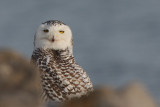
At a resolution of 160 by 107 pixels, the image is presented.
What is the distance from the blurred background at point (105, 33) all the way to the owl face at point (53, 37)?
125 ft

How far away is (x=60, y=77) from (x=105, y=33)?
72.8 meters

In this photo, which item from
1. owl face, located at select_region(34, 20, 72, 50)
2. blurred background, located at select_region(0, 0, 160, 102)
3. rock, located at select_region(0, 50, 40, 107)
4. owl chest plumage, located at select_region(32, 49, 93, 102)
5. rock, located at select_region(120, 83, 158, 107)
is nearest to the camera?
rock, located at select_region(120, 83, 158, 107)

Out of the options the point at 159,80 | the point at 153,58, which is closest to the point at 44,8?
the point at 153,58

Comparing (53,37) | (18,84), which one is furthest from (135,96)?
(53,37)

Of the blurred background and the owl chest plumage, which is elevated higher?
the blurred background

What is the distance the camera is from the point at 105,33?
8306 cm

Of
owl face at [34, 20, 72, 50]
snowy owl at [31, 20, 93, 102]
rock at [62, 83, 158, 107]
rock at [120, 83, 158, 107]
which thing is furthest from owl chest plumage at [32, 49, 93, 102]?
rock at [120, 83, 158, 107]

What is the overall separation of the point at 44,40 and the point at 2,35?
62355 millimetres

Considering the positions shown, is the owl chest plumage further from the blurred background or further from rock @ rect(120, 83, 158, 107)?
the blurred background

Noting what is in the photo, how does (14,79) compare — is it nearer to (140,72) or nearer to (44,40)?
(44,40)

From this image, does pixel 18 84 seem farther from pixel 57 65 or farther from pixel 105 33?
pixel 105 33

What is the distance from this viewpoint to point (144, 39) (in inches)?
2975

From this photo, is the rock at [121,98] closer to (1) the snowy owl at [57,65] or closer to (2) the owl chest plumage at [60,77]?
(1) the snowy owl at [57,65]

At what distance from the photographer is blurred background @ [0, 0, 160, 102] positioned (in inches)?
2440
